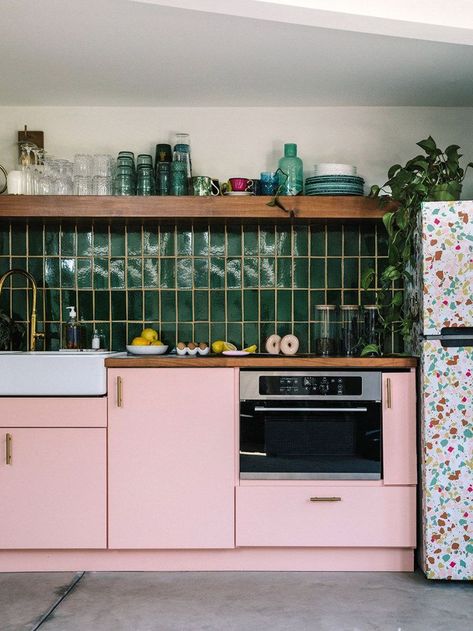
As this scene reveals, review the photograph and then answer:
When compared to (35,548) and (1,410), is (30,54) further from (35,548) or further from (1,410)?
(35,548)

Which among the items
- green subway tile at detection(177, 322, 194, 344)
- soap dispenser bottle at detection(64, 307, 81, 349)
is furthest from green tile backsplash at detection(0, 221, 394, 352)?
soap dispenser bottle at detection(64, 307, 81, 349)

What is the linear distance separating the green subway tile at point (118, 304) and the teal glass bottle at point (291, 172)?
41.2 inches

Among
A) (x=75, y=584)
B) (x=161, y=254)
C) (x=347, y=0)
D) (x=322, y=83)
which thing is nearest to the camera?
(x=347, y=0)

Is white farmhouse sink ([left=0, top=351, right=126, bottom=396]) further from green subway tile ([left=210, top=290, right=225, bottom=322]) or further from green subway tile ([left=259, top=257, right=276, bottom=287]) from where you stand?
green subway tile ([left=259, top=257, right=276, bottom=287])

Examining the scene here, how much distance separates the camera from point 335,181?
12.1 ft

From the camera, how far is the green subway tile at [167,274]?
13.1 ft

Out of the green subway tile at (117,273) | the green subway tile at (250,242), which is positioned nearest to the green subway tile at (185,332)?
the green subway tile at (117,273)

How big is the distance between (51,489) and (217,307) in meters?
1.32

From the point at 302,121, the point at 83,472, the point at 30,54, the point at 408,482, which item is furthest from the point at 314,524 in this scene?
the point at 30,54

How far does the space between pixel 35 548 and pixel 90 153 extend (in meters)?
2.08

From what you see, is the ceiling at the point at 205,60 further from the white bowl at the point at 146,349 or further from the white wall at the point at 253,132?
the white bowl at the point at 146,349

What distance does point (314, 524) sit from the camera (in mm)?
3268

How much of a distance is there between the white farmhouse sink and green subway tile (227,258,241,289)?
100 cm

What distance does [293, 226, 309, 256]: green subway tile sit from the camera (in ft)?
13.1
